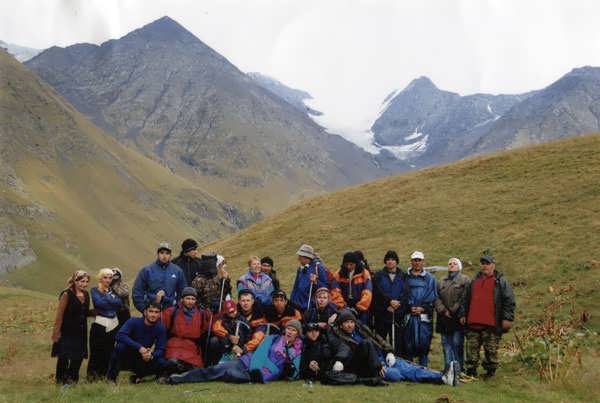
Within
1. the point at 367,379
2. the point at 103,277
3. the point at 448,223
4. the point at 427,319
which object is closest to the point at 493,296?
the point at 427,319

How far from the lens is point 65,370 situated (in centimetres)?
1408

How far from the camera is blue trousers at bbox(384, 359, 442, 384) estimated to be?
14094mm

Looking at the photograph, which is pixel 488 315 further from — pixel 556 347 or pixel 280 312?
pixel 280 312

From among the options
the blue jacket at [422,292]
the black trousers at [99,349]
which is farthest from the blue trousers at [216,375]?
the blue jacket at [422,292]

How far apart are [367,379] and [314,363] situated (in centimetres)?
139

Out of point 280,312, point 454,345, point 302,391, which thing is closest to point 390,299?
point 454,345

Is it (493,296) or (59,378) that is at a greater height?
(493,296)

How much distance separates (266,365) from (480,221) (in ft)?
87.1

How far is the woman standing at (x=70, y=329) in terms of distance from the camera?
13.9 meters

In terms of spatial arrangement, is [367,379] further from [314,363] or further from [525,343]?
[525,343]

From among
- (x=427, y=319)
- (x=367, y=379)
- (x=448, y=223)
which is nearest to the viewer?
(x=367, y=379)

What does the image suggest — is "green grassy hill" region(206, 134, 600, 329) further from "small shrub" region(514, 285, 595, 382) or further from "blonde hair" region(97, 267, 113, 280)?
"blonde hair" region(97, 267, 113, 280)

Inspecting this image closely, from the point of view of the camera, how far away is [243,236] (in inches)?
2088

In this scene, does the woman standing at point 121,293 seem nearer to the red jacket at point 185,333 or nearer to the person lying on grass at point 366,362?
the red jacket at point 185,333
